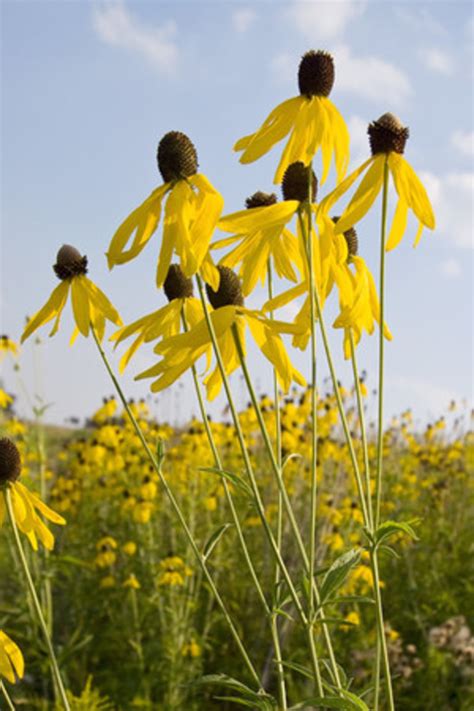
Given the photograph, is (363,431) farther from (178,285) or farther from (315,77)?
(315,77)

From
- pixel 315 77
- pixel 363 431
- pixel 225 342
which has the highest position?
pixel 315 77

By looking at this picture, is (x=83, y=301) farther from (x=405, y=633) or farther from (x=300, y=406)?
(x=300, y=406)

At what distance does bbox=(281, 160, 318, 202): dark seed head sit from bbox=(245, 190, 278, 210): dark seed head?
14 centimetres

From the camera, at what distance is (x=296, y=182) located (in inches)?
54.7

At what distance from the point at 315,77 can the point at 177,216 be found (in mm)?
375

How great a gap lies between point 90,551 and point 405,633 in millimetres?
2001

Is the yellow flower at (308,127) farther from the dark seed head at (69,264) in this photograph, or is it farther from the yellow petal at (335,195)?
the dark seed head at (69,264)

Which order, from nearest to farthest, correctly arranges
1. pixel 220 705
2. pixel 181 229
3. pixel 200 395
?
pixel 181 229 < pixel 200 395 < pixel 220 705

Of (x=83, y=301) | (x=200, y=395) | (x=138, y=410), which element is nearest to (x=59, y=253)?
(x=83, y=301)

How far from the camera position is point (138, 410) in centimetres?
610

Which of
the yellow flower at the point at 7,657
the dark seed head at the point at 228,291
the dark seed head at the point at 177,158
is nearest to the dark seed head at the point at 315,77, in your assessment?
the dark seed head at the point at 177,158

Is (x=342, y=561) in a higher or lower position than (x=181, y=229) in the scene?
lower

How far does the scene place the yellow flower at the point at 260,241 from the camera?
1.25m

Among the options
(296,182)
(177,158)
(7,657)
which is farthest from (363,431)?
(7,657)
